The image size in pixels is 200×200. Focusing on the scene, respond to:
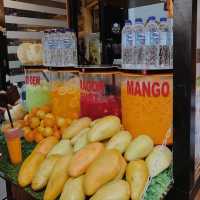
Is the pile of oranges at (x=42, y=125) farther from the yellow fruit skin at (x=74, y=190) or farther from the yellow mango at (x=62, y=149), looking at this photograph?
the yellow fruit skin at (x=74, y=190)

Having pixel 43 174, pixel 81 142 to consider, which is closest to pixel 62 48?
pixel 81 142

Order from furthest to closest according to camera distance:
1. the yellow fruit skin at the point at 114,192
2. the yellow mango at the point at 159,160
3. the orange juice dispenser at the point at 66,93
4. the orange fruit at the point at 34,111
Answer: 1. the orange fruit at the point at 34,111
2. the orange juice dispenser at the point at 66,93
3. the yellow mango at the point at 159,160
4. the yellow fruit skin at the point at 114,192

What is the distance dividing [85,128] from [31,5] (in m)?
1.65

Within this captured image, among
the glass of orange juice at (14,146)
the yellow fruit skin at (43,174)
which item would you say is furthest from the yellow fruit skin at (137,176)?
the glass of orange juice at (14,146)

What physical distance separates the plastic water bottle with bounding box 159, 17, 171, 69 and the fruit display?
0.25 metres

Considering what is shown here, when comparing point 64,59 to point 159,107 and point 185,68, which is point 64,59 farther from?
point 185,68

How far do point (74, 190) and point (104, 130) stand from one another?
0.87ft

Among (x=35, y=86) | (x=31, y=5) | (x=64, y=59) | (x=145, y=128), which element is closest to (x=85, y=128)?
(x=145, y=128)

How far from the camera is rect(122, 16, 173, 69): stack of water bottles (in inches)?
34.9

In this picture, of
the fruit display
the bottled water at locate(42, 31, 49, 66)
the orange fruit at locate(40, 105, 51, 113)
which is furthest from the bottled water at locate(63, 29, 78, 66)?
the fruit display

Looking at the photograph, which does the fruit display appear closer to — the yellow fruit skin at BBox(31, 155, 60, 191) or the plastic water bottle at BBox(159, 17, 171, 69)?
the yellow fruit skin at BBox(31, 155, 60, 191)

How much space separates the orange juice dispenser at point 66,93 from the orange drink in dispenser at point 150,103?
1.16ft

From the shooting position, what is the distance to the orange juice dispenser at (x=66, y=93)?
1.27 metres

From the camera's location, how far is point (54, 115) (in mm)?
1329
